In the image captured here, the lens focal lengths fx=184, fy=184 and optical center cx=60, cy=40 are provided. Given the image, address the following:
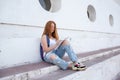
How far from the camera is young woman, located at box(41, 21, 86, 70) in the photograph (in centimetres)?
302

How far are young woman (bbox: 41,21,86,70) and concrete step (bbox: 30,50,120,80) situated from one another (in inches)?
5.3

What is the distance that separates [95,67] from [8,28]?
5.49 ft

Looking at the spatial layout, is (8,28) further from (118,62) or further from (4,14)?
(118,62)

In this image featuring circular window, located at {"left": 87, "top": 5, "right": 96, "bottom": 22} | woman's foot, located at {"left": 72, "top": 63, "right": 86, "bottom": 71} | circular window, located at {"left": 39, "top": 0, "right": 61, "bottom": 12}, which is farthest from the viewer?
circular window, located at {"left": 87, "top": 5, "right": 96, "bottom": 22}

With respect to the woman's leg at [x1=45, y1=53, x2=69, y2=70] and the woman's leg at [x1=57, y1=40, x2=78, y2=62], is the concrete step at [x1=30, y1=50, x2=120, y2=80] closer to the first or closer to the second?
the woman's leg at [x1=45, y1=53, x2=69, y2=70]

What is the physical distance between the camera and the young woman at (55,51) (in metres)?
3.02

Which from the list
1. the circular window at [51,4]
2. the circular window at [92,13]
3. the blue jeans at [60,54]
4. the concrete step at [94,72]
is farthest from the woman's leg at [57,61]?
the circular window at [92,13]

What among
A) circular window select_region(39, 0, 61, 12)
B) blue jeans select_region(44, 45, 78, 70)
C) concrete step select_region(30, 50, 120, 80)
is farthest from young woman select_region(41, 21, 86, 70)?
circular window select_region(39, 0, 61, 12)

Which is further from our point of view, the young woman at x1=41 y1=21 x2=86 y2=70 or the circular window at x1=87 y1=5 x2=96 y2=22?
the circular window at x1=87 y1=5 x2=96 y2=22

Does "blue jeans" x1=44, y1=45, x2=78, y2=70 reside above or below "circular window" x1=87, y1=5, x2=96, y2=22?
below

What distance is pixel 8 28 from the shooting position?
9.63ft

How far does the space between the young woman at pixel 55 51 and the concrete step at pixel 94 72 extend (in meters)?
0.13

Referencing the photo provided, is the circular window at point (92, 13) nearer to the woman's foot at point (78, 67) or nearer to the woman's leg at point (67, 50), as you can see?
the woman's leg at point (67, 50)

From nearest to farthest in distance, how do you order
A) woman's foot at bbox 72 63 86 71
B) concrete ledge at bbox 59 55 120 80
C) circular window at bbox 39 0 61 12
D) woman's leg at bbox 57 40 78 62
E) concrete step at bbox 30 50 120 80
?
concrete step at bbox 30 50 120 80
concrete ledge at bbox 59 55 120 80
woman's foot at bbox 72 63 86 71
woman's leg at bbox 57 40 78 62
circular window at bbox 39 0 61 12
